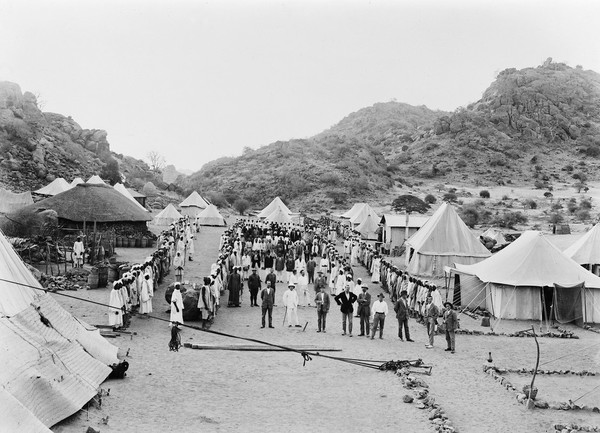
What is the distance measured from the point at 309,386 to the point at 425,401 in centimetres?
211

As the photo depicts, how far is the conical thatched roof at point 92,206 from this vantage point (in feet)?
91.4

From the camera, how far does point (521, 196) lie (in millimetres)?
62312

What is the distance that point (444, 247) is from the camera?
81.7ft

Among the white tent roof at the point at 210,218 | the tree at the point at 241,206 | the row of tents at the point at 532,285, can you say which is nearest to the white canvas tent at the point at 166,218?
the white tent roof at the point at 210,218

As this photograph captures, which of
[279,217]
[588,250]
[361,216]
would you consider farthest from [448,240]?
[279,217]

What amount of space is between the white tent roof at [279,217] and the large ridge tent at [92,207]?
39.3 ft

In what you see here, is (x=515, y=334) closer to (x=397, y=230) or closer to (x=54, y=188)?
(x=397, y=230)

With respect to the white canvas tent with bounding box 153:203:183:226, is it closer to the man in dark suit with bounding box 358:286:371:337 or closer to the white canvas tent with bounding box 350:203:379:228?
the white canvas tent with bounding box 350:203:379:228

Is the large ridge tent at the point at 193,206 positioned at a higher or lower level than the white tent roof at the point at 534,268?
higher

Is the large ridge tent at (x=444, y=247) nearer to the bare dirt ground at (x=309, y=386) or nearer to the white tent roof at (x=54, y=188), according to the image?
the bare dirt ground at (x=309, y=386)

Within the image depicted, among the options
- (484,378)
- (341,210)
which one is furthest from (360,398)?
(341,210)

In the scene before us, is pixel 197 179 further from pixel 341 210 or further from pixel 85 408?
pixel 85 408

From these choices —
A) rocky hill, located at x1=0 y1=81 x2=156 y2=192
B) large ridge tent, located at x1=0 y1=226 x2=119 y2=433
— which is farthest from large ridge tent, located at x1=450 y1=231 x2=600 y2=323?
rocky hill, located at x1=0 y1=81 x2=156 y2=192

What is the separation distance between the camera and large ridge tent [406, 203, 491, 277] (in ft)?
80.5
